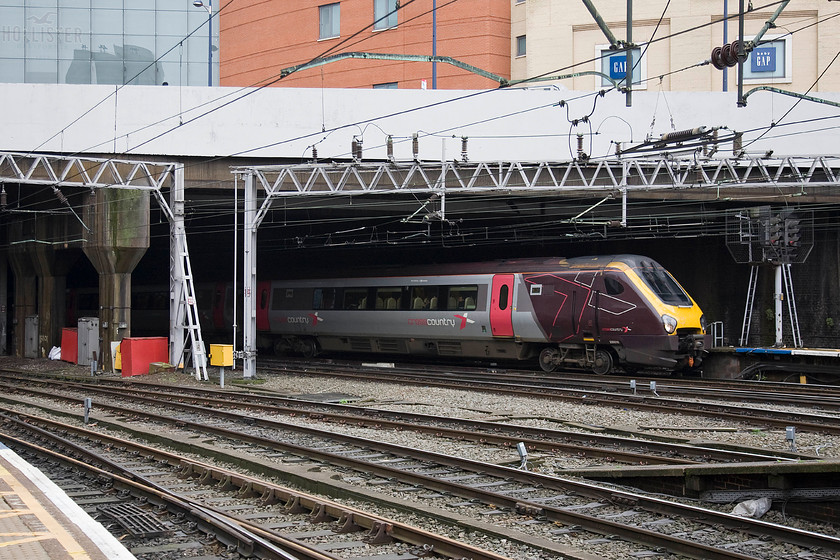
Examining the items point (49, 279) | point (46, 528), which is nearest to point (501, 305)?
point (46, 528)

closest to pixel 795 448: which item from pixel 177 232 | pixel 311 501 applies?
pixel 311 501

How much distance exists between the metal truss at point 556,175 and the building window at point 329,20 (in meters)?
17.6

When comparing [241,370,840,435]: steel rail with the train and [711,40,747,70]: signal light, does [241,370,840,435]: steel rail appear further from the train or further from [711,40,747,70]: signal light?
[711,40,747,70]: signal light

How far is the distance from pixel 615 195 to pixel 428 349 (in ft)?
27.1

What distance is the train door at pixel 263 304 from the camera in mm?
31469

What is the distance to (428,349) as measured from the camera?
2659 cm

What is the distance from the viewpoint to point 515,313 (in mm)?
23547

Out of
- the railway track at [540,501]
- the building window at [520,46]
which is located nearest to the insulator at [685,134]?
the railway track at [540,501]

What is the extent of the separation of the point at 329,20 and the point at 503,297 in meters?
→ 22.6

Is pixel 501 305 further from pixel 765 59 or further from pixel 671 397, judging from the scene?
pixel 765 59

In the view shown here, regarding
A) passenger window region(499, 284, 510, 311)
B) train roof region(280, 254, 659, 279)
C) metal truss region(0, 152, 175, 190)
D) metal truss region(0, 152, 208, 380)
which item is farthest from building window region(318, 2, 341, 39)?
passenger window region(499, 284, 510, 311)

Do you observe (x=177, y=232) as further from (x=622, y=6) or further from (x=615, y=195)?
(x=622, y=6)

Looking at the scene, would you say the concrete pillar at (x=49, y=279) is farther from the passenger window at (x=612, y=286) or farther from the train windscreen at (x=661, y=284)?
the train windscreen at (x=661, y=284)

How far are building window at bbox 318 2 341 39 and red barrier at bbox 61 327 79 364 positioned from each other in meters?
18.5
